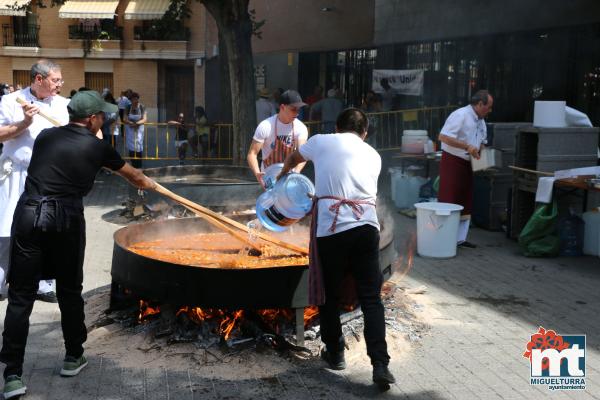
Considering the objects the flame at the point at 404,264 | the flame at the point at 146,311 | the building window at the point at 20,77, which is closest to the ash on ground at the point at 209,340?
the flame at the point at 146,311

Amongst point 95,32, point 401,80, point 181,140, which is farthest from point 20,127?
point 95,32

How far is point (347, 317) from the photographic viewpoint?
18.6ft

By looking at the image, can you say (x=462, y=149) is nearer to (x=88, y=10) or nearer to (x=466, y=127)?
(x=466, y=127)

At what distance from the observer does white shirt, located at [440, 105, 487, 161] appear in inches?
350

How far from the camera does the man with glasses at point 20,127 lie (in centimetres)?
620

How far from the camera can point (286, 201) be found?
5668 millimetres

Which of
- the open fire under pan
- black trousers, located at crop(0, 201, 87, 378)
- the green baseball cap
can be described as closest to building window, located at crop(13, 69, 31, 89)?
the open fire under pan

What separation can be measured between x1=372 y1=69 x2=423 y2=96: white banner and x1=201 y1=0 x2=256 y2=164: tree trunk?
5.90m

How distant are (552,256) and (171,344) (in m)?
5.48

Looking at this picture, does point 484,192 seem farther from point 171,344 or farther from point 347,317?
point 171,344

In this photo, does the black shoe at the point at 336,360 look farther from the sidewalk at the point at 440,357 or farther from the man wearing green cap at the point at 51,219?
the man wearing green cap at the point at 51,219

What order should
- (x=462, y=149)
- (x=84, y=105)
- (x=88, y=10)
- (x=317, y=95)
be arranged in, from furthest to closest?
(x=88, y=10) → (x=317, y=95) → (x=462, y=149) → (x=84, y=105)

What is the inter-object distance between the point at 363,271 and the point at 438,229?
4.09 metres

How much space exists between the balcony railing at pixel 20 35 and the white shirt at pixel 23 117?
33853mm
